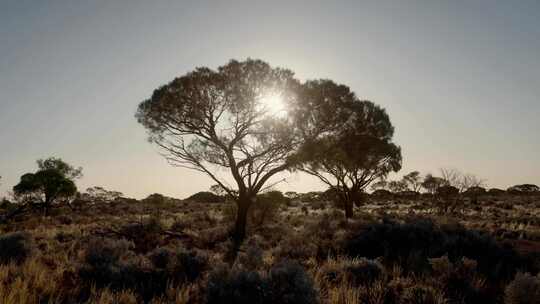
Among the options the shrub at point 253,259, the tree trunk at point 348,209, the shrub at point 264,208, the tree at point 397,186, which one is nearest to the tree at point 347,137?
the tree trunk at point 348,209

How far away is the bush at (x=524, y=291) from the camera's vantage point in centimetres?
608

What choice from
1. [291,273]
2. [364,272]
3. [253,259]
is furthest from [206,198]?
[291,273]

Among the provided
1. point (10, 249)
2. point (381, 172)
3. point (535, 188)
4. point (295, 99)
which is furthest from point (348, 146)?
point (535, 188)

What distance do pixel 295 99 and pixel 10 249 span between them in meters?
14.0

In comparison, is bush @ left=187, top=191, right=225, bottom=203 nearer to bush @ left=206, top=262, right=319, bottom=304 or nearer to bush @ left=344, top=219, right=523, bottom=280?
bush @ left=344, top=219, right=523, bottom=280

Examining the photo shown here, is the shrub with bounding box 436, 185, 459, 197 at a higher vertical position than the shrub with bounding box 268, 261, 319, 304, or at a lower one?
higher

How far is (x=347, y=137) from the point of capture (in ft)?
74.4

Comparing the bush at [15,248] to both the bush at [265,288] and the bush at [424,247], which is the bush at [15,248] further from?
the bush at [424,247]

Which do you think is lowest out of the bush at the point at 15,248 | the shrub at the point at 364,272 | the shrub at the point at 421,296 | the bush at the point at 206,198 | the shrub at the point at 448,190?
the shrub at the point at 421,296

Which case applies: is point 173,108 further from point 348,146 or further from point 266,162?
point 348,146

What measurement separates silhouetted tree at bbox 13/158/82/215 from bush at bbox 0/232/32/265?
3684 cm

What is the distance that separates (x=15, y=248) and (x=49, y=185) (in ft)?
131

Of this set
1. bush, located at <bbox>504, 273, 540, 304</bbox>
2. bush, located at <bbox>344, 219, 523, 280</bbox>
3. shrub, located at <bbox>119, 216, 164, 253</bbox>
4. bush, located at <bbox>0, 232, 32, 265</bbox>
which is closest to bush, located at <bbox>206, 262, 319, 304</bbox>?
bush, located at <bbox>504, 273, 540, 304</bbox>

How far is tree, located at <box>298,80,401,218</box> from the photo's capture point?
19.7 metres
